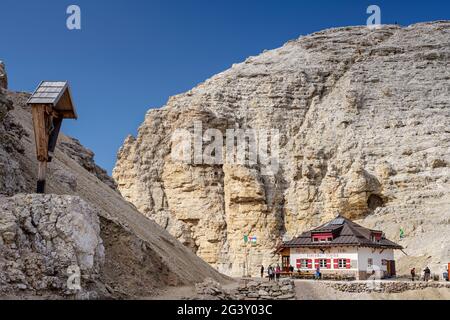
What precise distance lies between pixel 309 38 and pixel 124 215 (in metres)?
66.3

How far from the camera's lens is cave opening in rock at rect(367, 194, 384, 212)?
65.0 meters

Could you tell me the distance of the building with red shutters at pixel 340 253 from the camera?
1554 inches

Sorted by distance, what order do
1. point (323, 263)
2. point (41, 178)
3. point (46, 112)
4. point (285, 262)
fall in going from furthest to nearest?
1. point (285, 262)
2. point (323, 263)
3. point (46, 112)
4. point (41, 178)

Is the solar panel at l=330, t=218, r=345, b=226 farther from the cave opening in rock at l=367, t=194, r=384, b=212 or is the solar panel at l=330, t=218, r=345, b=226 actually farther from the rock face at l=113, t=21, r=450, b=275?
the cave opening in rock at l=367, t=194, r=384, b=212

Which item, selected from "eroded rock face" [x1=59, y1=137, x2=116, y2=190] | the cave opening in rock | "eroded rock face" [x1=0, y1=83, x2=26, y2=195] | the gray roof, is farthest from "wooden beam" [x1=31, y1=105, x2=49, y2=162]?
the cave opening in rock

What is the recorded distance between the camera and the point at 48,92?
21.1 meters

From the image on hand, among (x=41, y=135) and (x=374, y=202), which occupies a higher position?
(x=374, y=202)

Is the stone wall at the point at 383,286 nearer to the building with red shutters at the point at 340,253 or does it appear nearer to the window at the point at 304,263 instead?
the building with red shutters at the point at 340,253

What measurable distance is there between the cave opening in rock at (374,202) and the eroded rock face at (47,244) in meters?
51.5

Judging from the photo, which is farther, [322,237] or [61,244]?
[322,237]

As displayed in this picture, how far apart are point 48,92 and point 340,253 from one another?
1030 inches

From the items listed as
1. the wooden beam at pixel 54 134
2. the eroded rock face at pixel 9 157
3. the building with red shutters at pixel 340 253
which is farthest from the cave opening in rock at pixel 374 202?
the wooden beam at pixel 54 134

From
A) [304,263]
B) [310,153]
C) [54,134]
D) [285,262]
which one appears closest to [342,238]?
[304,263]

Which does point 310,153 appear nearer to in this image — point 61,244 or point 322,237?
point 322,237
